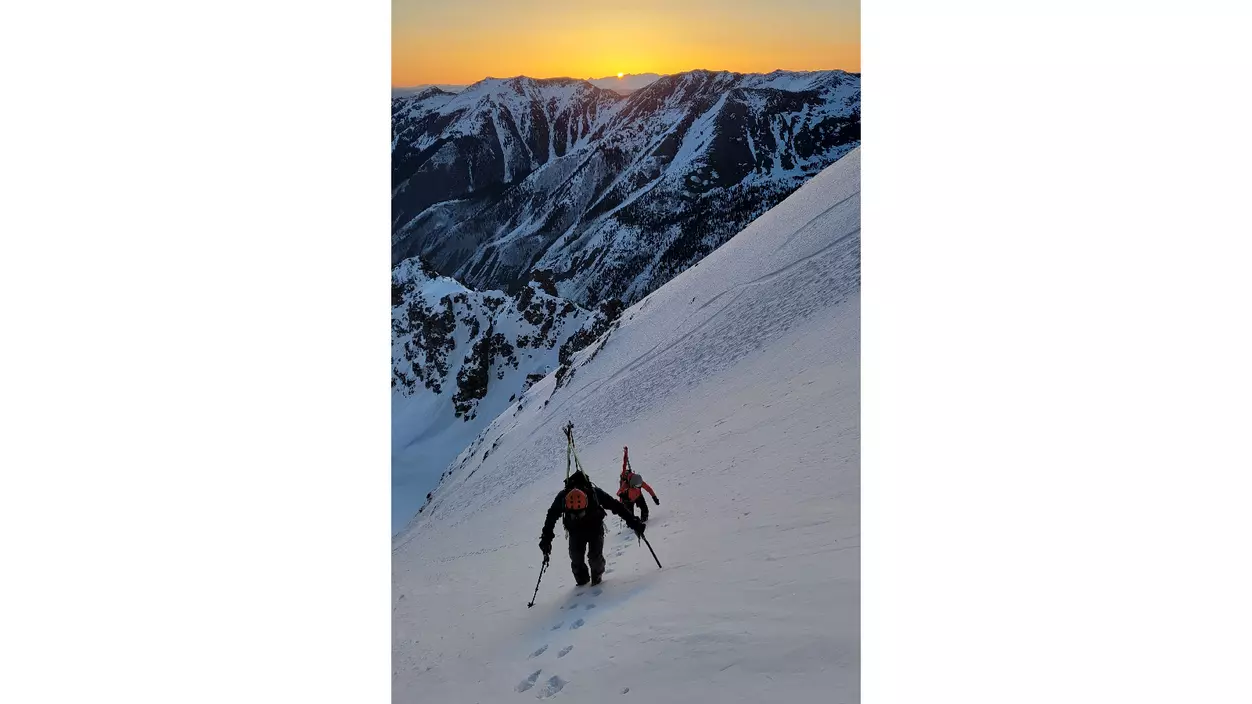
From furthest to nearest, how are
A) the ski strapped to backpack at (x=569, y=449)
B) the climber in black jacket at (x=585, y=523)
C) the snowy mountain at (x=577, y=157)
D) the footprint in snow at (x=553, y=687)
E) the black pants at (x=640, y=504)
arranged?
the snowy mountain at (x=577, y=157) < the ski strapped to backpack at (x=569, y=449) < the black pants at (x=640, y=504) < the climber in black jacket at (x=585, y=523) < the footprint in snow at (x=553, y=687)

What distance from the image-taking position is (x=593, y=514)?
4.90 m

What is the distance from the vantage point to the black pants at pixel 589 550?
16.0 ft

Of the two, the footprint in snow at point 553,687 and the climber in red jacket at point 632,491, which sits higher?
the climber in red jacket at point 632,491

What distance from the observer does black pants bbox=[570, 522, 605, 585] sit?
4.88 m

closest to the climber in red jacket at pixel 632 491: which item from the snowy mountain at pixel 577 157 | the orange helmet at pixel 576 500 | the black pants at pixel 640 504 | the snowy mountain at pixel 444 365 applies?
the black pants at pixel 640 504

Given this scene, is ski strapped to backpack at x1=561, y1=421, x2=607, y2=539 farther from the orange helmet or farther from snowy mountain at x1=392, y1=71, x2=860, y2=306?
snowy mountain at x1=392, y1=71, x2=860, y2=306

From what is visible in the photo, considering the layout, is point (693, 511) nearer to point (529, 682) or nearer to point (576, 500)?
point (576, 500)

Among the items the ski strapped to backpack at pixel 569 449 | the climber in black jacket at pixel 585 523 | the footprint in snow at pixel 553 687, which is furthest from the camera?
the ski strapped to backpack at pixel 569 449

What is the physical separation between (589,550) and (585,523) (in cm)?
13

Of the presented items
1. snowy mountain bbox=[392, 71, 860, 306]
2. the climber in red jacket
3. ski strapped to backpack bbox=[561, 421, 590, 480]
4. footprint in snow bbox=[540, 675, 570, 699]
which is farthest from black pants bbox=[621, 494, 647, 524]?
snowy mountain bbox=[392, 71, 860, 306]

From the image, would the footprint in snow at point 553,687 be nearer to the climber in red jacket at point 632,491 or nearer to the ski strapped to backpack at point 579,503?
the ski strapped to backpack at point 579,503

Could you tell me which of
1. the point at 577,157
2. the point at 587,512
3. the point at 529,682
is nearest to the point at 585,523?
the point at 587,512
